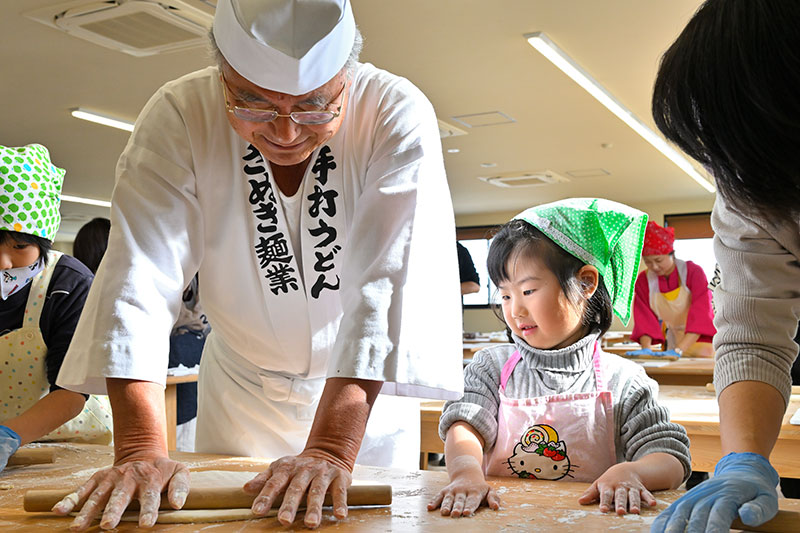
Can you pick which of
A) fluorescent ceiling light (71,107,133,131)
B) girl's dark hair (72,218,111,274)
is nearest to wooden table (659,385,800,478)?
girl's dark hair (72,218,111,274)

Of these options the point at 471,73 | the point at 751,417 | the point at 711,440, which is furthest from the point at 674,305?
the point at 751,417

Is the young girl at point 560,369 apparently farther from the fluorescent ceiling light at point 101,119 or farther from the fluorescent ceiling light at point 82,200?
the fluorescent ceiling light at point 82,200

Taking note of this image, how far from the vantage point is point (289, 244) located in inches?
52.7

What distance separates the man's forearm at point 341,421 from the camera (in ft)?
3.36

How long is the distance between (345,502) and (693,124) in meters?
0.61

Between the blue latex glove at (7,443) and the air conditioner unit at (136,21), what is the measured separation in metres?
3.02

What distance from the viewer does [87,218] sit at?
12461mm

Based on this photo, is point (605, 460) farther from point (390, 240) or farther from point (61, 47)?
point (61, 47)

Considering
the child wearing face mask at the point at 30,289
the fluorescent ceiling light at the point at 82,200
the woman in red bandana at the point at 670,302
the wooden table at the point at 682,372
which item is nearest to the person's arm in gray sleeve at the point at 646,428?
the child wearing face mask at the point at 30,289

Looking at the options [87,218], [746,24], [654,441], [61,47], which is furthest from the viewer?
[87,218]

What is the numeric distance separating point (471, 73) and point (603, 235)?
4052 millimetres

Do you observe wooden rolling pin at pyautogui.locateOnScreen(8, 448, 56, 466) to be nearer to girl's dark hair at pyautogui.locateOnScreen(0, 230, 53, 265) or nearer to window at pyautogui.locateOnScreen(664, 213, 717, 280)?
girl's dark hair at pyautogui.locateOnScreen(0, 230, 53, 265)

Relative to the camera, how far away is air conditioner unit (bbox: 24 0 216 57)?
3.99 metres

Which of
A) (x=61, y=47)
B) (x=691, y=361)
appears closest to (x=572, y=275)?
(x=691, y=361)
